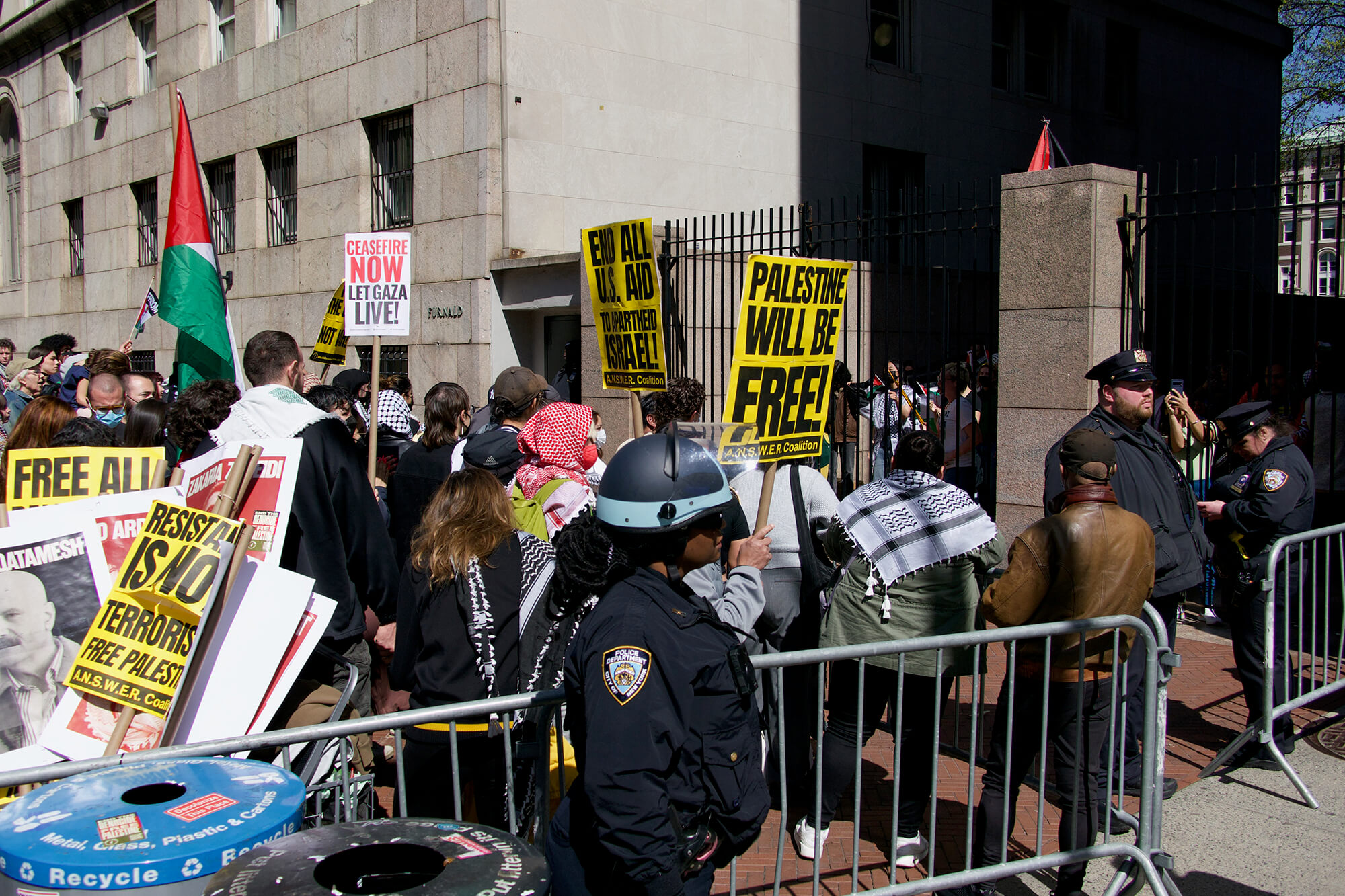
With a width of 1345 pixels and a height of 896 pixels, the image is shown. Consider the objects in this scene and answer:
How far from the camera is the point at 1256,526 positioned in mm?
5891

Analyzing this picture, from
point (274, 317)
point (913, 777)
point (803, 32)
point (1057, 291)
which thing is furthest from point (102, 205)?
point (913, 777)

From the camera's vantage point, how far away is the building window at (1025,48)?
62.3 ft

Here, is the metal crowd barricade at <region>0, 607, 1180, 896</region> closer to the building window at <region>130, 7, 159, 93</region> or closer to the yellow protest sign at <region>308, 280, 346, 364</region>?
the yellow protest sign at <region>308, 280, 346, 364</region>

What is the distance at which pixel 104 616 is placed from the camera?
134 inches

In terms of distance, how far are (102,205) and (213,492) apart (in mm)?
19739

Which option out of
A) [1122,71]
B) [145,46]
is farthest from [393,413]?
[1122,71]

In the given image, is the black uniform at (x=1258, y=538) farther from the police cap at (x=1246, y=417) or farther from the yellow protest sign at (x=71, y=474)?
the yellow protest sign at (x=71, y=474)

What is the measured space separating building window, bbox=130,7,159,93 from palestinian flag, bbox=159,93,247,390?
14044mm

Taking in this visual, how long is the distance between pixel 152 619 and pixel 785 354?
3.16m

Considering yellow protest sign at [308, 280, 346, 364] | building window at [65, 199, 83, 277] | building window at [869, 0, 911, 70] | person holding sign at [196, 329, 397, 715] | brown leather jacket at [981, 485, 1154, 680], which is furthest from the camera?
building window at [65, 199, 83, 277]

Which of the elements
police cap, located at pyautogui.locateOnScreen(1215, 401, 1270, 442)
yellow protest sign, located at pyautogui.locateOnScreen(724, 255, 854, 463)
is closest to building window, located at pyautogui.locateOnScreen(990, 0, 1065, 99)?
police cap, located at pyautogui.locateOnScreen(1215, 401, 1270, 442)

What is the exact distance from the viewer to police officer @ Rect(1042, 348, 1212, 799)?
4.94 metres

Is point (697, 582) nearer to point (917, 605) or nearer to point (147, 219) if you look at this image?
point (917, 605)

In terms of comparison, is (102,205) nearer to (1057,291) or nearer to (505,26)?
(505,26)
